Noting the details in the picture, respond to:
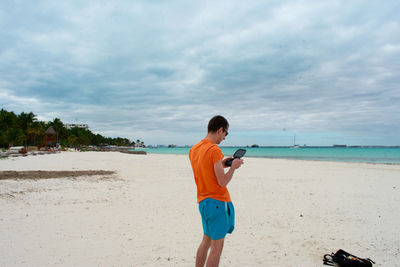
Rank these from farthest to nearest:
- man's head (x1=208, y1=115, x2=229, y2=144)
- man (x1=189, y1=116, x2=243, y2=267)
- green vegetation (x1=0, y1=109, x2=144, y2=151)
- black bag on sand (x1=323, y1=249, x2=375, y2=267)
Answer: green vegetation (x1=0, y1=109, x2=144, y2=151) < black bag on sand (x1=323, y1=249, x2=375, y2=267) < man's head (x1=208, y1=115, x2=229, y2=144) < man (x1=189, y1=116, x2=243, y2=267)

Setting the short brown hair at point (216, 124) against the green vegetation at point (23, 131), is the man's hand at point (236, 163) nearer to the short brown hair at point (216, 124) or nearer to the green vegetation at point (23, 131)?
the short brown hair at point (216, 124)

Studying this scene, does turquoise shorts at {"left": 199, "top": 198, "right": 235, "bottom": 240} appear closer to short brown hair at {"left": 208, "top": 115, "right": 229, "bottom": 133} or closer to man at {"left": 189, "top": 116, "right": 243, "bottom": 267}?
man at {"left": 189, "top": 116, "right": 243, "bottom": 267}

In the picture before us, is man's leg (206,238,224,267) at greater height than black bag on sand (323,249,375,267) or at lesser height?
greater

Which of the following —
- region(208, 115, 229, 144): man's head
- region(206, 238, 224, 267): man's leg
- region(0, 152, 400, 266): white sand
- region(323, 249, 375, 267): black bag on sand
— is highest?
region(208, 115, 229, 144): man's head

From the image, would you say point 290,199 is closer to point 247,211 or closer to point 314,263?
point 247,211

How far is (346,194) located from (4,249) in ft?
32.7

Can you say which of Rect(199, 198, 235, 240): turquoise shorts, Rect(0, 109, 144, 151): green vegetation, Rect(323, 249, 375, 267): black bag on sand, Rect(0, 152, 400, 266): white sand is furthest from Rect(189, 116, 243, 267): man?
Rect(0, 109, 144, 151): green vegetation

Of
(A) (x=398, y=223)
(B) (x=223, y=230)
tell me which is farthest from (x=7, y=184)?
(A) (x=398, y=223)

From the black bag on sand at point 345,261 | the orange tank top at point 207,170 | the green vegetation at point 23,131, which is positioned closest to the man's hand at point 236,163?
the orange tank top at point 207,170

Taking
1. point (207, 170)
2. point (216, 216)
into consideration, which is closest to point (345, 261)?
point (216, 216)

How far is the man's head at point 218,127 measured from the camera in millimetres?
2764

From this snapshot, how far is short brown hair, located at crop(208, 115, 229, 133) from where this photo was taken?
109 inches

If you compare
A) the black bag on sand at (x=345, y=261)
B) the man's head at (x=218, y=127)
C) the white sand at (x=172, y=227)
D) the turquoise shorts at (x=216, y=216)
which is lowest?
the white sand at (x=172, y=227)

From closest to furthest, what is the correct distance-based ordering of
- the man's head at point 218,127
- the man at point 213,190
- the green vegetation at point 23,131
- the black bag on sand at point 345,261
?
1. the man at point 213,190
2. the man's head at point 218,127
3. the black bag on sand at point 345,261
4. the green vegetation at point 23,131
